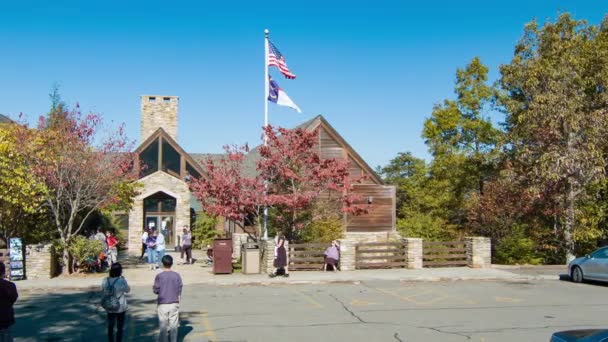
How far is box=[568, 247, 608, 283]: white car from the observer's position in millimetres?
18078

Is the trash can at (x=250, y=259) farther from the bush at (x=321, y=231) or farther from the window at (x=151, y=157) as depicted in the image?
the window at (x=151, y=157)

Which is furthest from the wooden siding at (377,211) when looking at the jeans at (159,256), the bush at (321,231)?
the jeans at (159,256)

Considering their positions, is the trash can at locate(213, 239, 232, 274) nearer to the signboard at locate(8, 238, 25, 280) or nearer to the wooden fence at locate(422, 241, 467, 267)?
the signboard at locate(8, 238, 25, 280)

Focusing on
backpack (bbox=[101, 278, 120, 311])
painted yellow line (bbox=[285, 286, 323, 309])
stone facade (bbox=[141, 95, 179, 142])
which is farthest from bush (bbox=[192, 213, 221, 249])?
backpack (bbox=[101, 278, 120, 311])

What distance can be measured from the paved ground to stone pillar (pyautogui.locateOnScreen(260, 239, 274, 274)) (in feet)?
7.43

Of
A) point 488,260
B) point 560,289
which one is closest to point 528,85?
point 488,260

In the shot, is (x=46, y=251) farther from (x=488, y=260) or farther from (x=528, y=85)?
(x=528, y=85)

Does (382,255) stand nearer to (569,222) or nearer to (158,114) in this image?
(569,222)

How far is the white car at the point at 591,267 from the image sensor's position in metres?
18.1

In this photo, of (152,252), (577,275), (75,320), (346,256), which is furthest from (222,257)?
(577,275)

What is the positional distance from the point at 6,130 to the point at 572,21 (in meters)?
24.9

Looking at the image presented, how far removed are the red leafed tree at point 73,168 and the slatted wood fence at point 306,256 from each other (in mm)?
6619

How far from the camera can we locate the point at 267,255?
20500mm

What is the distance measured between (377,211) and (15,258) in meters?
19.1
